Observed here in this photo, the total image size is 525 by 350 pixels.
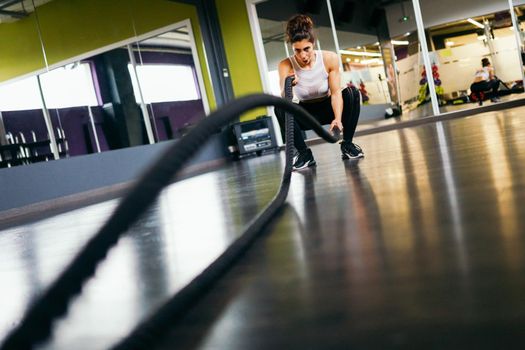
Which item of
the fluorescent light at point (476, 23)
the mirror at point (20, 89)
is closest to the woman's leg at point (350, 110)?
the mirror at point (20, 89)

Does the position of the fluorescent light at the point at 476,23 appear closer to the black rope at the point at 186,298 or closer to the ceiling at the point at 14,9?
the ceiling at the point at 14,9

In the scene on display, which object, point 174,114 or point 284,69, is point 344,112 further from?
point 174,114

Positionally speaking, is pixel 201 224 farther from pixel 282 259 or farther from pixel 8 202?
pixel 8 202

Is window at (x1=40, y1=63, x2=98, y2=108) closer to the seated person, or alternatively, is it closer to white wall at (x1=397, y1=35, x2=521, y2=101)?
the seated person

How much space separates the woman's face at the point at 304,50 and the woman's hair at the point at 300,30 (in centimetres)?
2

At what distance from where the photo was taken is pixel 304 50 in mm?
2572

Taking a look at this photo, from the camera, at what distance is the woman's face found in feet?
8.41

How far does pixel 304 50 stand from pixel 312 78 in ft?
0.50

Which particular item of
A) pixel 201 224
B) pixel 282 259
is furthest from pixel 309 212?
pixel 282 259

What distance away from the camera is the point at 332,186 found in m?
1.69

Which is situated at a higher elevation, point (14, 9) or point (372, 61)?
point (14, 9)

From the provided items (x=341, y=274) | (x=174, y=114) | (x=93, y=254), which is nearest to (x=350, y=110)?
(x=341, y=274)

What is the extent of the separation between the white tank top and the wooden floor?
1222 mm

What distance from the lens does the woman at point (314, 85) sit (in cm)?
257
